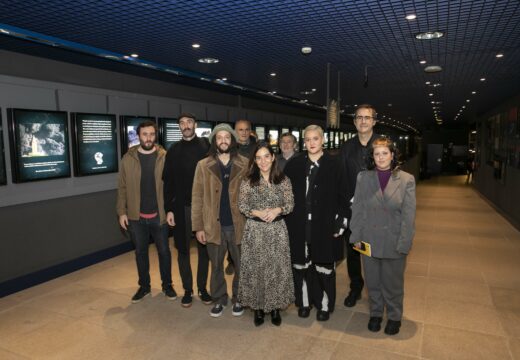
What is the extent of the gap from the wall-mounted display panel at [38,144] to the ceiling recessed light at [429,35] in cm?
428

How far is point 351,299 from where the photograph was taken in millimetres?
3734

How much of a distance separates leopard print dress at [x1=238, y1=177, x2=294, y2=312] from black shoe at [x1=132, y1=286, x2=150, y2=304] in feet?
4.34

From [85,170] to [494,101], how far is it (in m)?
10.7

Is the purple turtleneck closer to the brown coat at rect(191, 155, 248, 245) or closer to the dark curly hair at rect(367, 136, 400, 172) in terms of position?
the dark curly hair at rect(367, 136, 400, 172)

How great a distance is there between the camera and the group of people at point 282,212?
3098 millimetres

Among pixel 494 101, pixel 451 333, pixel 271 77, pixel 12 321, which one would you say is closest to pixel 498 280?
pixel 451 333

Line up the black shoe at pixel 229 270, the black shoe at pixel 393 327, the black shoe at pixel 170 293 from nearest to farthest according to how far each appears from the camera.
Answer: the black shoe at pixel 393 327
the black shoe at pixel 170 293
the black shoe at pixel 229 270

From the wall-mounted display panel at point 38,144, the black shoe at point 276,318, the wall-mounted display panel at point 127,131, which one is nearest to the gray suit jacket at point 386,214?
the black shoe at point 276,318

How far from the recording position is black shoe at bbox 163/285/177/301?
3921 millimetres

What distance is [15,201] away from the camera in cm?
435

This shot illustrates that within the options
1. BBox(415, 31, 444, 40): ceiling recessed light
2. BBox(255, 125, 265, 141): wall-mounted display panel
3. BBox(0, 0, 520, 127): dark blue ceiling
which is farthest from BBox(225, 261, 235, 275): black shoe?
BBox(255, 125, 265, 141): wall-mounted display panel

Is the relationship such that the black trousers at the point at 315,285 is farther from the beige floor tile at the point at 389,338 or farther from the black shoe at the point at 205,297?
the black shoe at the point at 205,297

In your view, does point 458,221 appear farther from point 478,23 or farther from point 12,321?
point 12,321

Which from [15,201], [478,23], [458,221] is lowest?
[458,221]
